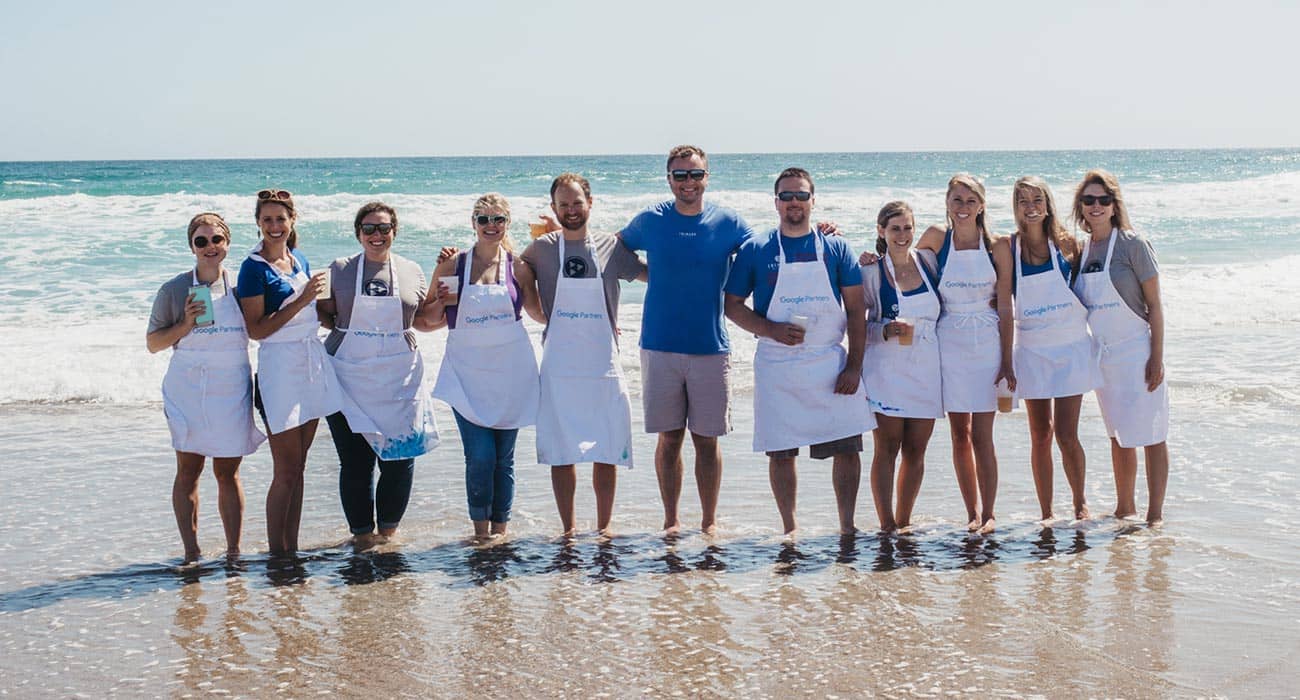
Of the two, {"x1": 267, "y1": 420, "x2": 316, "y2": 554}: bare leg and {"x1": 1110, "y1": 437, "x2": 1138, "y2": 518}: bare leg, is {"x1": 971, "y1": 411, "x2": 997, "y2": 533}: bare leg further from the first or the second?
{"x1": 267, "y1": 420, "x2": 316, "y2": 554}: bare leg

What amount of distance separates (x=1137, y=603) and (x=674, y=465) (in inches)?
86.1

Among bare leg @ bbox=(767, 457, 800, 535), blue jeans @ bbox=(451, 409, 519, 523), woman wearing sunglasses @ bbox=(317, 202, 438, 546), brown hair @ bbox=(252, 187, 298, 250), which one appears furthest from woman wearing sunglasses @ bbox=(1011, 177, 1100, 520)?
brown hair @ bbox=(252, 187, 298, 250)

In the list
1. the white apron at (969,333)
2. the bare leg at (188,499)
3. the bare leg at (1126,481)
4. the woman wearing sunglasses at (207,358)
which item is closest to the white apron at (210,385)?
the woman wearing sunglasses at (207,358)

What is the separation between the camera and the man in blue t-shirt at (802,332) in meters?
5.44

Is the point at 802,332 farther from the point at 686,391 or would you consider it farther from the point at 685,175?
the point at 685,175

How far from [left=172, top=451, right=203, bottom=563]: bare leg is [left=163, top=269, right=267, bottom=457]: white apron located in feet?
0.39

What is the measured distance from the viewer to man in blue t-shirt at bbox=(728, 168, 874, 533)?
5.44 meters

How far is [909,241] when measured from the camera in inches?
218

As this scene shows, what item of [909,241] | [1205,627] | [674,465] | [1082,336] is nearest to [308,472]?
[674,465]

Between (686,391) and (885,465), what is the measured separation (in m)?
1.05

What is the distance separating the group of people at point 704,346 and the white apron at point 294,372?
0.01 meters

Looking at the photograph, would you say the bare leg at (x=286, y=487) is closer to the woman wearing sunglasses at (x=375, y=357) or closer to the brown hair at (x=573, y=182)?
the woman wearing sunglasses at (x=375, y=357)

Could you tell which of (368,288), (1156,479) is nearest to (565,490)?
(368,288)

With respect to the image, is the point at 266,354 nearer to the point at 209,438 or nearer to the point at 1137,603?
the point at 209,438
